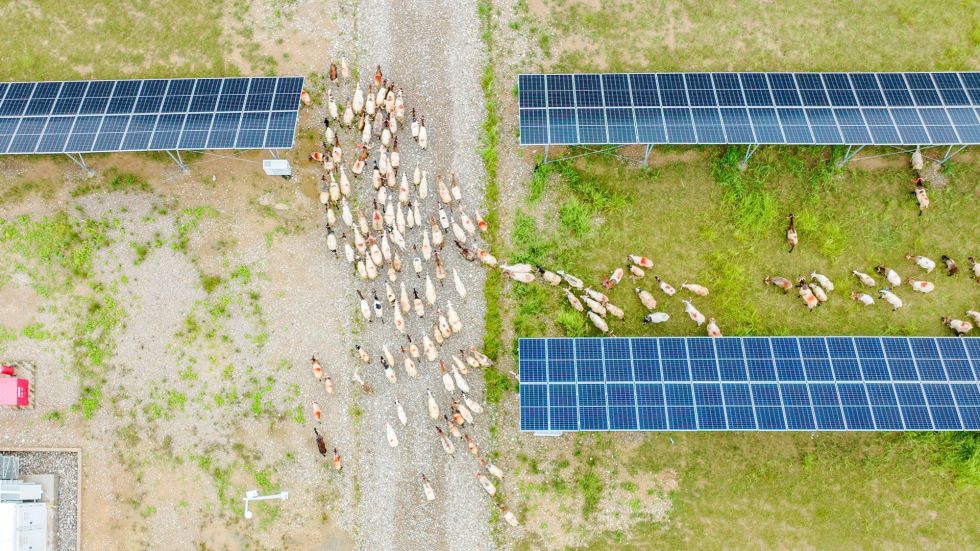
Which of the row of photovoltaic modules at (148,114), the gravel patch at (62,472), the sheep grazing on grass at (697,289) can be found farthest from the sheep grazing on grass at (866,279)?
the gravel patch at (62,472)

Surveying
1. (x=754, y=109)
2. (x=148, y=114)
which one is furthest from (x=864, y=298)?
(x=148, y=114)

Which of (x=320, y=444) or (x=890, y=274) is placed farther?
(x=890, y=274)

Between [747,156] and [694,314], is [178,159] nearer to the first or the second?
[694,314]

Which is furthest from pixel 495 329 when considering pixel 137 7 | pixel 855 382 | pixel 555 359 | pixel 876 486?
pixel 137 7

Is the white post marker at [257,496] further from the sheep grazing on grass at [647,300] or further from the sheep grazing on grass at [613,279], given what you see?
the sheep grazing on grass at [647,300]

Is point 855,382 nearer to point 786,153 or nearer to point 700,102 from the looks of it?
point 786,153

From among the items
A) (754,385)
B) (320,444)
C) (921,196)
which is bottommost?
(320,444)
